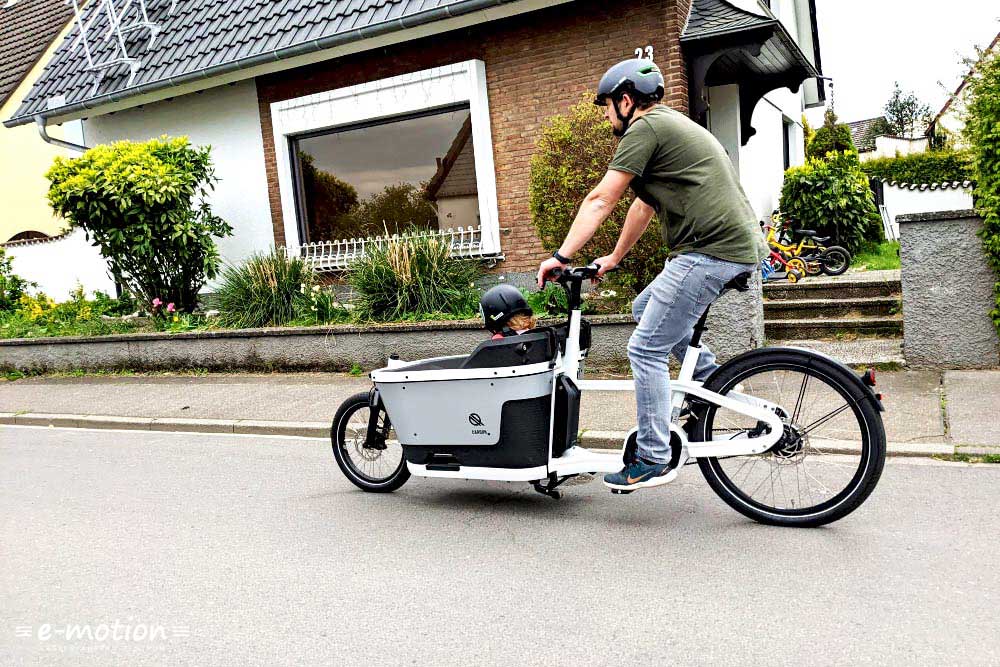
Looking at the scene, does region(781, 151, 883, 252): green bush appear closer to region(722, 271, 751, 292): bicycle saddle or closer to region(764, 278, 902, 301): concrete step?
region(764, 278, 902, 301): concrete step

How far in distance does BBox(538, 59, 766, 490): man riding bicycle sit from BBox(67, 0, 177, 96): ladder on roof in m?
10.8

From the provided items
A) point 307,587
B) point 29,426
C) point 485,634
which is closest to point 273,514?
point 307,587

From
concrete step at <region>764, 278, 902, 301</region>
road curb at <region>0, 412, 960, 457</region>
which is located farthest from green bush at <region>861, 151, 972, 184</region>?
road curb at <region>0, 412, 960, 457</region>

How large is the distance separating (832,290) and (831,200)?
4.97 m

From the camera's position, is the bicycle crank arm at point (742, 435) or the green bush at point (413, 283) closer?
the bicycle crank arm at point (742, 435)

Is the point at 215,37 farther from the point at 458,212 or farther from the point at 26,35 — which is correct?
the point at 26,35

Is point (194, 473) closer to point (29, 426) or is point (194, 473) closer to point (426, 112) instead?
point (29, 426)

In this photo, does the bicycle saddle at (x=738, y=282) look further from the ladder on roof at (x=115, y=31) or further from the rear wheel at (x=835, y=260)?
the ladder on roof at (x=115, y=31)

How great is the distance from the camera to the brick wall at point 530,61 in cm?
938

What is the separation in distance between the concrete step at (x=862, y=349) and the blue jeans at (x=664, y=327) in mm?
3378

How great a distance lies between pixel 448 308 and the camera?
940cm

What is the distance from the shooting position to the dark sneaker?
4055 mm

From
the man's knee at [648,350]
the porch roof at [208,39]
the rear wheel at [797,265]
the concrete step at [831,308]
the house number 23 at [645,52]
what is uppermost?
the porch roof at [208,39]

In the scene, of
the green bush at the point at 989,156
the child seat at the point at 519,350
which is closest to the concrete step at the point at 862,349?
the green bush at the point at 989,156
